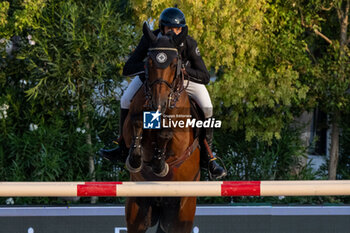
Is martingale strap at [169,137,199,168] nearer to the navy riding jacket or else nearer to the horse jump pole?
the navy riding jacket

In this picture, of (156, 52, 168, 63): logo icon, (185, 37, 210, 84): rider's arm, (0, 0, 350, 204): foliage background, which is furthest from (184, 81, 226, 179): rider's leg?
(0, 0, 350, 204): foliage background

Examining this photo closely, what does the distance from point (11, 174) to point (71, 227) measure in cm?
223

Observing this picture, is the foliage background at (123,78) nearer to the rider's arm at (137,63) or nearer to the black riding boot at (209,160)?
the black riding boot at (209,160)

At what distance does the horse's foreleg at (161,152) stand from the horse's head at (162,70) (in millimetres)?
295

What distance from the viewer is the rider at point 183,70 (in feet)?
18.0

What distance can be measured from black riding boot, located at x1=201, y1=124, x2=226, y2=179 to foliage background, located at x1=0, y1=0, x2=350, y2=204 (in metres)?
3.07

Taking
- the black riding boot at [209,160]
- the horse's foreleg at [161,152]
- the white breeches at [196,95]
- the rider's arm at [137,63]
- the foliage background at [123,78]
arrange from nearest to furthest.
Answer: the horse's foreleg at [161,152] → the rider's arm at [137,63] → the white breeches at [196,95] → the black riding boot at [209,160] → the foliage background at [123,78]

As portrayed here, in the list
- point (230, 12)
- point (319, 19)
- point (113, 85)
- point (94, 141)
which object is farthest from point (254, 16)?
point (94, 141)

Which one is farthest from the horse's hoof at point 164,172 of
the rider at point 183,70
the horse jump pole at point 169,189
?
the rider at point 183,70

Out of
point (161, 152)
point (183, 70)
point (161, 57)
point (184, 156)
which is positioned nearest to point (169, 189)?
point (161, 152)

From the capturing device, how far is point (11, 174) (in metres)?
9.61

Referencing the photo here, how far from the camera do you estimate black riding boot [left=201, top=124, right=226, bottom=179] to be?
5.95 m

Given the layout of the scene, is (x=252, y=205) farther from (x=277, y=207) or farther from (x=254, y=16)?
(x=254, y=16)

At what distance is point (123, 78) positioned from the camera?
973cm
